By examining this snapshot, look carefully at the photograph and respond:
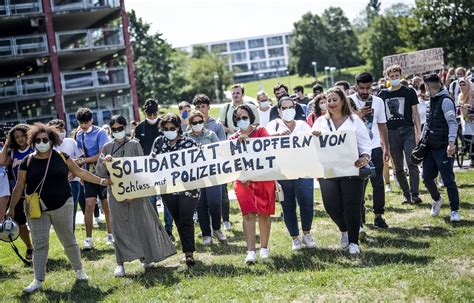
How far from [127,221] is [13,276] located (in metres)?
2.22

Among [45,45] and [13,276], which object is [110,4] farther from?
[13,276]

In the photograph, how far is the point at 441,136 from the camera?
9586mm

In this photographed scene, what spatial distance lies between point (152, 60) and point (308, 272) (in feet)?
237

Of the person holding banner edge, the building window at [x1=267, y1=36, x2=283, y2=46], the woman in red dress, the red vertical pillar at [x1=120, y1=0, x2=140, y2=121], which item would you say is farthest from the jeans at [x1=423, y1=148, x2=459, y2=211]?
the building window at [x1=267, y1=36, x2=283, y2=46]

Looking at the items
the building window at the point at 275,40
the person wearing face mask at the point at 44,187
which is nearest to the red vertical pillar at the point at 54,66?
the person wearing face mask at the point at 44,187

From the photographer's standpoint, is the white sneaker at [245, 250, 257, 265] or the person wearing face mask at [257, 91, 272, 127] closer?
the white sneaker at [245, 250, 257, 265]

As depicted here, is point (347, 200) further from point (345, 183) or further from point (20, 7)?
point (20, 7)

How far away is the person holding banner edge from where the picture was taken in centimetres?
804

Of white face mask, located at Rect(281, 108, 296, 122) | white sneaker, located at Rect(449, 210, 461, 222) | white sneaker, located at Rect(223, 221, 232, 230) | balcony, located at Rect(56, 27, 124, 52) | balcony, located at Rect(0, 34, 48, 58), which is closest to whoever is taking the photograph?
white face mask, located at Rect(281, 108, 296, 122)

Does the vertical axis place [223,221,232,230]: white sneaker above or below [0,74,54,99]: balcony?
below

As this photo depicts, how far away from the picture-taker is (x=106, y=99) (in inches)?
1689

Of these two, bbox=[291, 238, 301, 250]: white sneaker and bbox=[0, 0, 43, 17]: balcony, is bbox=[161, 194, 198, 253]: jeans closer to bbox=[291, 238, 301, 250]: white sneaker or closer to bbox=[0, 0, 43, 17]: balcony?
bbox=[291, 238, 301, 250]: white sneaker

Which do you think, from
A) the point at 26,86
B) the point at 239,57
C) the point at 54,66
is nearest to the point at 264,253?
the point at 26,86

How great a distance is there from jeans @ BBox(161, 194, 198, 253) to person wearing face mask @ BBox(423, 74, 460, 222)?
3.63 metres
